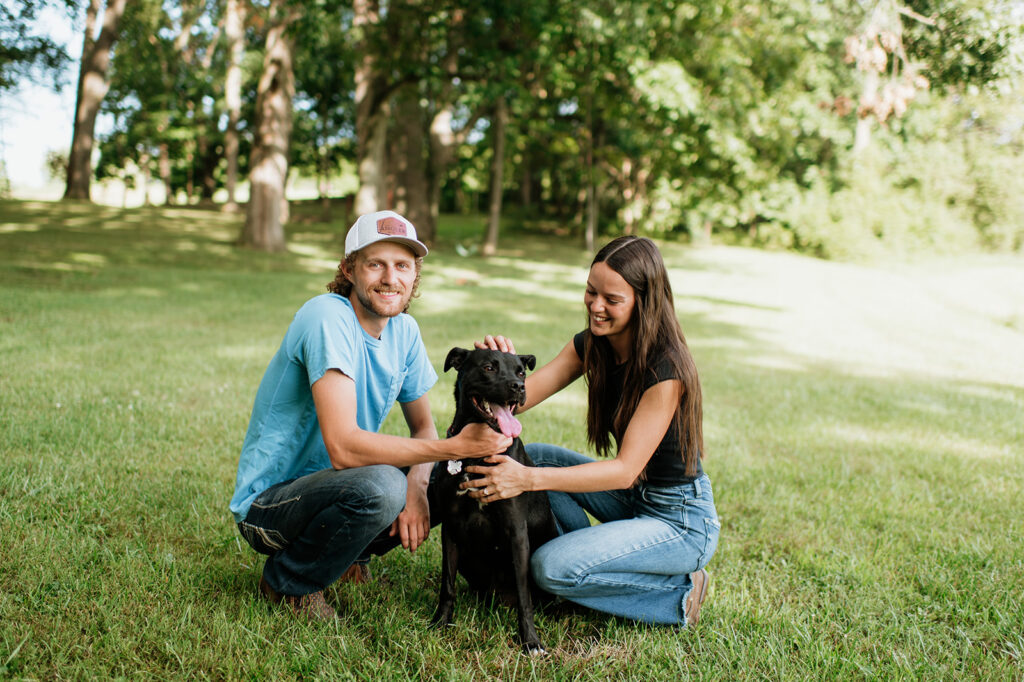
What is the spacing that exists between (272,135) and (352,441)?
17.2 m

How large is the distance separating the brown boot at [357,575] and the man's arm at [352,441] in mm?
835

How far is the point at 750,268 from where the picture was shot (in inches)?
964

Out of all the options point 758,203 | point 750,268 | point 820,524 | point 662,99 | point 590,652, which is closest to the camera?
point 590,652

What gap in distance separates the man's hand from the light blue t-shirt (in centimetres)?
38

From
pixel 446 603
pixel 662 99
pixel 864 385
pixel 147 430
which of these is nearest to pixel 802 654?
pixel 446 603

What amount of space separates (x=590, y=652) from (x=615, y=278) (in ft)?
5.05

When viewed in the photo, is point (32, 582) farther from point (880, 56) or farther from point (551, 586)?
point (880, 56)

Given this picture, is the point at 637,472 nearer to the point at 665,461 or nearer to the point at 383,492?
the point at 665,461

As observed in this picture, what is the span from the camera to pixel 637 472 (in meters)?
2.92


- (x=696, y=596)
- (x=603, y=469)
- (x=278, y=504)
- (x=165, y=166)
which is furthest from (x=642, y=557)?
(x=165, y=166)

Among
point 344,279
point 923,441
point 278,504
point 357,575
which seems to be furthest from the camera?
point 923,441

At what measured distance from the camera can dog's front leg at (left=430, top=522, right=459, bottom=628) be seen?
293 cm

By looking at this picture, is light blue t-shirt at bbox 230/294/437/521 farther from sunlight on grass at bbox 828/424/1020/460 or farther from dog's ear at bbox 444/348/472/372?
sunlight on grass at bbox 828/424/1020/460

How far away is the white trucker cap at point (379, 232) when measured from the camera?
291 centimetres
